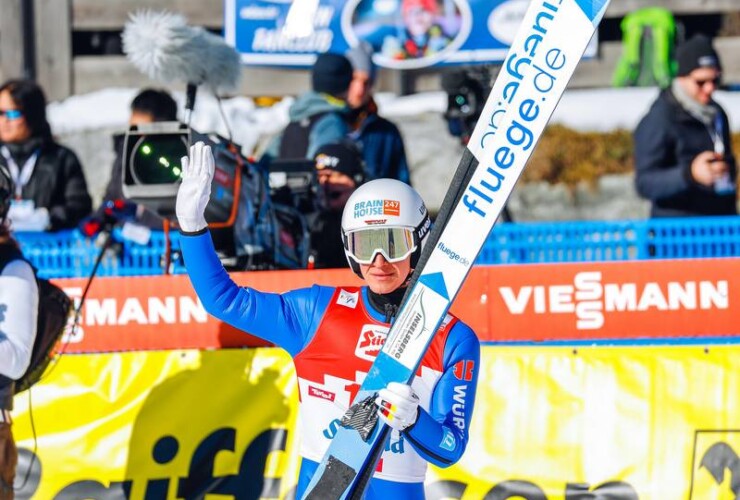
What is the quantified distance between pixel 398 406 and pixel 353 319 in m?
0.64

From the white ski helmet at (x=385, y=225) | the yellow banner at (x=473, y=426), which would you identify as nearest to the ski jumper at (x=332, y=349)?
the white ski helmet at (x=385, y=225)

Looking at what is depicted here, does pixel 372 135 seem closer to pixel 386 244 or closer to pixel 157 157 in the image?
pixel 157 157

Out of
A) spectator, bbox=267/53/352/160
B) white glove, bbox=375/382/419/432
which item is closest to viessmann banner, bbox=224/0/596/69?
spectator, bbox=267/53/352/160

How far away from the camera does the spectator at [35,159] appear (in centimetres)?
738

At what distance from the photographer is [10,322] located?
5.10m

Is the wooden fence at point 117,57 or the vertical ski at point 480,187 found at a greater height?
the wooden fence at point 117,57

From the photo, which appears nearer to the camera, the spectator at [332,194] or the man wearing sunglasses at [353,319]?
the man wearing sunglasses at [353,319]

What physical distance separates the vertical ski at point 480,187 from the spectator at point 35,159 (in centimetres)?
333

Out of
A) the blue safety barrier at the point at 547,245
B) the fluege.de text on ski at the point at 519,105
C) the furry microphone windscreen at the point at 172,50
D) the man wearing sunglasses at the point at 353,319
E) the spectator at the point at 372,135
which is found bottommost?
the man wearing sunglasses at the point at 353,319

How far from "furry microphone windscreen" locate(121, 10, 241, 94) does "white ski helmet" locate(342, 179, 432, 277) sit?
2.00 meters

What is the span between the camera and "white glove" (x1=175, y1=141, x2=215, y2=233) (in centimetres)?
445

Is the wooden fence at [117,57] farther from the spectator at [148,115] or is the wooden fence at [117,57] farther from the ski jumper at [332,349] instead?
the ski jumper at [332,349]

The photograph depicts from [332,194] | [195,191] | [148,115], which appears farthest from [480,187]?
[148,115]

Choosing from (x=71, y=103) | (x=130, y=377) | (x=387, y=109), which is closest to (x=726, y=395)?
(x=130, y=377)
